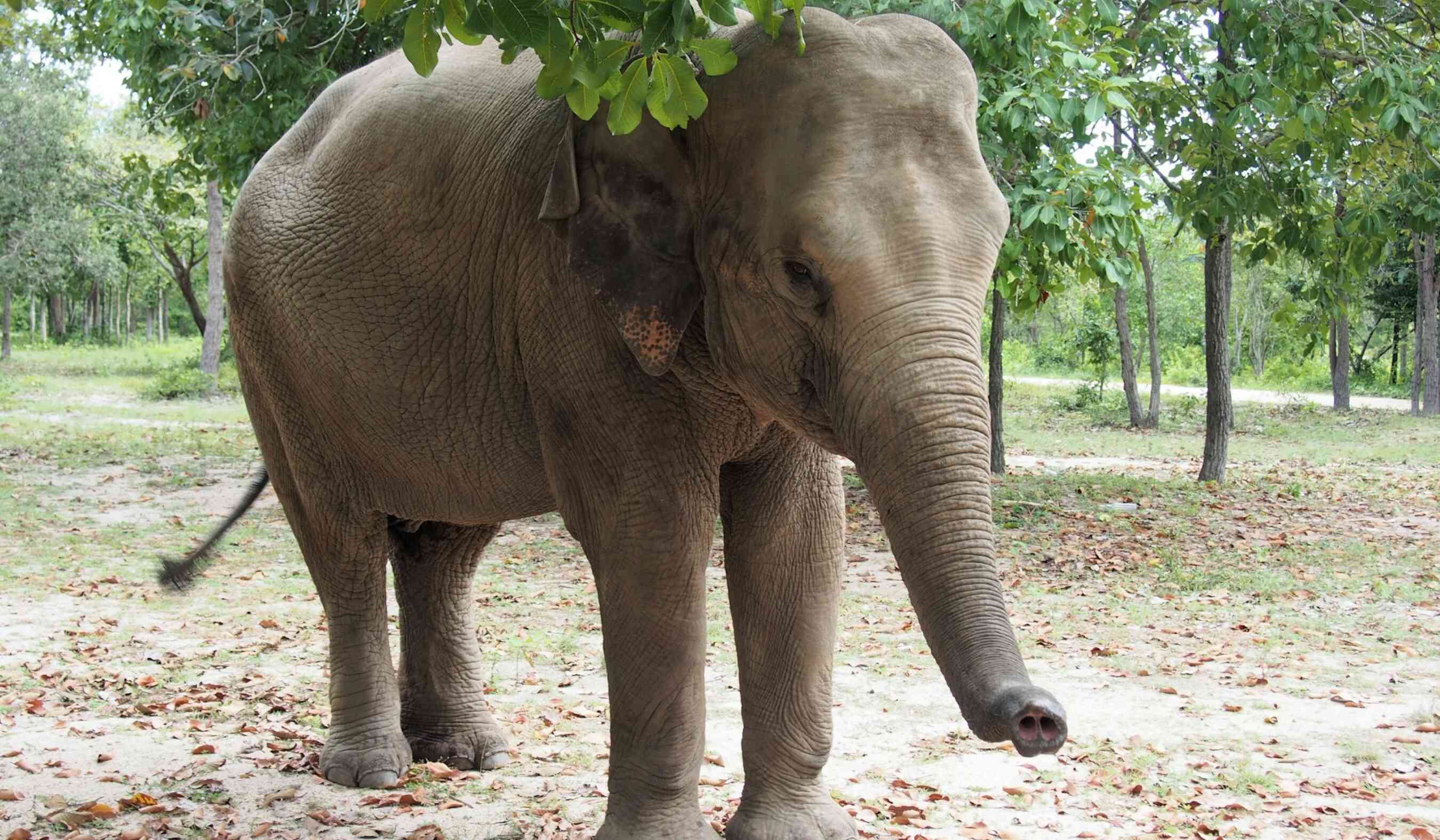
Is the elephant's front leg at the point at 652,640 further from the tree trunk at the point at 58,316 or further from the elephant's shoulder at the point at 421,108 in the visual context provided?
the tree trunk at the point at 58,316

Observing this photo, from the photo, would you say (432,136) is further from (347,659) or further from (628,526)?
(347,659)

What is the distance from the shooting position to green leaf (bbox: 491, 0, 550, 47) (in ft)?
9.11

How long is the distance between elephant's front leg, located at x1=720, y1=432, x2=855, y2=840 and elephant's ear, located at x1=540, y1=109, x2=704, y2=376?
808 millimetres

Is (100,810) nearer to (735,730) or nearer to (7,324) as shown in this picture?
(735,730)

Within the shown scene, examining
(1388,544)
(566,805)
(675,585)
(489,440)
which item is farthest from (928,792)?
(1388,544)

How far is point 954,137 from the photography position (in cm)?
330

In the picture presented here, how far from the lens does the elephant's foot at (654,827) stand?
418cm

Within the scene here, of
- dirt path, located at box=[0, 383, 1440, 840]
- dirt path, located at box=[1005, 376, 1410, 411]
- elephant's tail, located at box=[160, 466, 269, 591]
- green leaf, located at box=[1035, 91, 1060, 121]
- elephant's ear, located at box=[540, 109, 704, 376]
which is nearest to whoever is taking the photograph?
elephant's ear, located at box=[540, 109, 704, 376]

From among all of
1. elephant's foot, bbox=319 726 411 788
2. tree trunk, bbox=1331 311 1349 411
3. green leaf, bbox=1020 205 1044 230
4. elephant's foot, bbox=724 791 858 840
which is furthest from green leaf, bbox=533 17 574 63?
tree trunk, bbox=1331 311 1349 411

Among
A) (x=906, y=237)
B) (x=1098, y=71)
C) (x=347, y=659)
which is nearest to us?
(x=906, y=237)

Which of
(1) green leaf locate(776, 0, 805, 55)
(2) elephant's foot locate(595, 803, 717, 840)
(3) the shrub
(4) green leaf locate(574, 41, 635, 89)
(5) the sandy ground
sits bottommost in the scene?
(5) the sandy ground

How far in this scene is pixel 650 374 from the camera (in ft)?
12.1

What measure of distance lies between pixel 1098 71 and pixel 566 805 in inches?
Answer: 249

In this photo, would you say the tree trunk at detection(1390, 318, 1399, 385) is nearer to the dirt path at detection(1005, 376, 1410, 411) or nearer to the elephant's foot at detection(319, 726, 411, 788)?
the dirt path at detection(1005, 376, 1410, 411)
